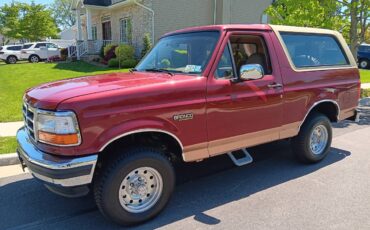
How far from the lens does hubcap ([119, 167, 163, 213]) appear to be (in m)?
3.60

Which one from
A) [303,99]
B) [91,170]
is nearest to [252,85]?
[303,99]

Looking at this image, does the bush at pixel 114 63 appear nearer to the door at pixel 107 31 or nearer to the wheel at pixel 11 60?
the door at pixel 107 31

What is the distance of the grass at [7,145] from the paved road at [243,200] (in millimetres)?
976

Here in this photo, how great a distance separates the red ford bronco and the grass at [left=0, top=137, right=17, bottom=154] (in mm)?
1800

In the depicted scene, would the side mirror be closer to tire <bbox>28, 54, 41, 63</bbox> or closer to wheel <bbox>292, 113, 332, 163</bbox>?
wheel <bbox>292, 113, 332, 163</bbox>

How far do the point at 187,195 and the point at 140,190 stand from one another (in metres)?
0.89

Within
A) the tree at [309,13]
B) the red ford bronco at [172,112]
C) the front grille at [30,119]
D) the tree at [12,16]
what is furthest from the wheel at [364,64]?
the tree at [12,16]

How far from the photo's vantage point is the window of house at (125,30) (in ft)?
68.4

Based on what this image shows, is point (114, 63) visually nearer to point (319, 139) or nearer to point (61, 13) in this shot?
point (319, 139)

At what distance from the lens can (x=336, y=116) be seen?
5.68 meters

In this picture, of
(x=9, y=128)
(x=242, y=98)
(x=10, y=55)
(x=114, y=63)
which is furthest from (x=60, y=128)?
(x=10, y=55)

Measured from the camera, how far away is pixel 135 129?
344cm

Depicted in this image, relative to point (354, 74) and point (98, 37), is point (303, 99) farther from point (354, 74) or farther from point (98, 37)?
point (98, 37)

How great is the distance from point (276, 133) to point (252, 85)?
2.79 ft
